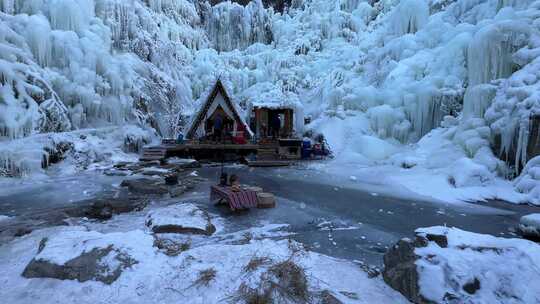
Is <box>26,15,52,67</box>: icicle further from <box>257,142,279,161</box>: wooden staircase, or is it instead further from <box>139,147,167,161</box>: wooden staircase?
<box>257,142,279,161</box>: wooden staircase

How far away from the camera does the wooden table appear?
9344mm

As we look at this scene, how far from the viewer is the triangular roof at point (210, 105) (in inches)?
857

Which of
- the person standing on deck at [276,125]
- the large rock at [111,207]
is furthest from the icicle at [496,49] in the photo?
the large rock at [111,207]

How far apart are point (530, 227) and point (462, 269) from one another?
14.4 ft

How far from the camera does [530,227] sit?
7.86 metres

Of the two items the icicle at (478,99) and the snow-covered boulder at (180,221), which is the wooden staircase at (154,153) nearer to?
the snow-covered boulder at (180,221)

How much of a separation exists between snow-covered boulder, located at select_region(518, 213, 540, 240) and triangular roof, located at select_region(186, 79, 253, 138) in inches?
637

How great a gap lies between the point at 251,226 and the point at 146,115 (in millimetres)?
16631

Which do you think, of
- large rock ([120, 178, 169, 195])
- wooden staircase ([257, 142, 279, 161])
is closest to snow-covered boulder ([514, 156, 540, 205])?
large rock ([120, 178, 169, 195])

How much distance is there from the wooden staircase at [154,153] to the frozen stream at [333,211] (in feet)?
13.8

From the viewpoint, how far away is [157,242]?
615 cm

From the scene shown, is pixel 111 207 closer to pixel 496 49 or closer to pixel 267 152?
pixel 267 152

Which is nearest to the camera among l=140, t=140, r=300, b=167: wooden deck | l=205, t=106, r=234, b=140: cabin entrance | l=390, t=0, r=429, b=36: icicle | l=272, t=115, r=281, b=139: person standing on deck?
l=140, t=140, r=300, b=167: wooden deck

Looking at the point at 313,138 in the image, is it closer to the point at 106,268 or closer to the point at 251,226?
the point at 251,226
